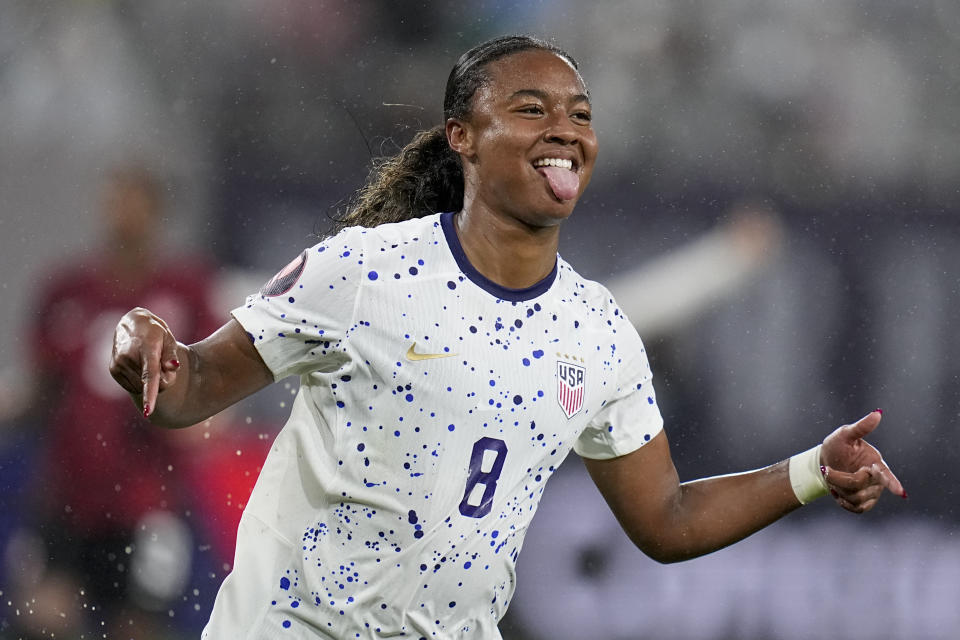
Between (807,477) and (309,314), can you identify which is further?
(807,477)

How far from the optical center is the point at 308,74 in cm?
358

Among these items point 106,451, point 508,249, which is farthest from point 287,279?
point 106,451

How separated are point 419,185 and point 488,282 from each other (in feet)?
1.36

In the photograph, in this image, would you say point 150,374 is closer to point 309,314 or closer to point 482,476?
point 309,314

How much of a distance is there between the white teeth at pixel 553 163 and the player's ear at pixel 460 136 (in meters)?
0.16

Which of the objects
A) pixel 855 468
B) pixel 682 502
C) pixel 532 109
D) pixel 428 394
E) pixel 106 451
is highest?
pixel 532 109

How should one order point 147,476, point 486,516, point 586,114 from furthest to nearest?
point 147,476
point 586,114
point 486,516

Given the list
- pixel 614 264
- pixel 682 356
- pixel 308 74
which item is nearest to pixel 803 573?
pixel 682 356

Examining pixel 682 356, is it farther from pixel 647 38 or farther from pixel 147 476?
pixel 147 476

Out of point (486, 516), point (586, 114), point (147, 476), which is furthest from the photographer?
point (147, 476)

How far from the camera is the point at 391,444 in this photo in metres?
1.89

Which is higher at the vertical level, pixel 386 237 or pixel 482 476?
pixel 386 237

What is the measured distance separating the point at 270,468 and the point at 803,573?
2.09 meters

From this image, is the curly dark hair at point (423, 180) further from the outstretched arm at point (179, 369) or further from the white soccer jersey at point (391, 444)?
the outstretched arm at point (179, 369)
